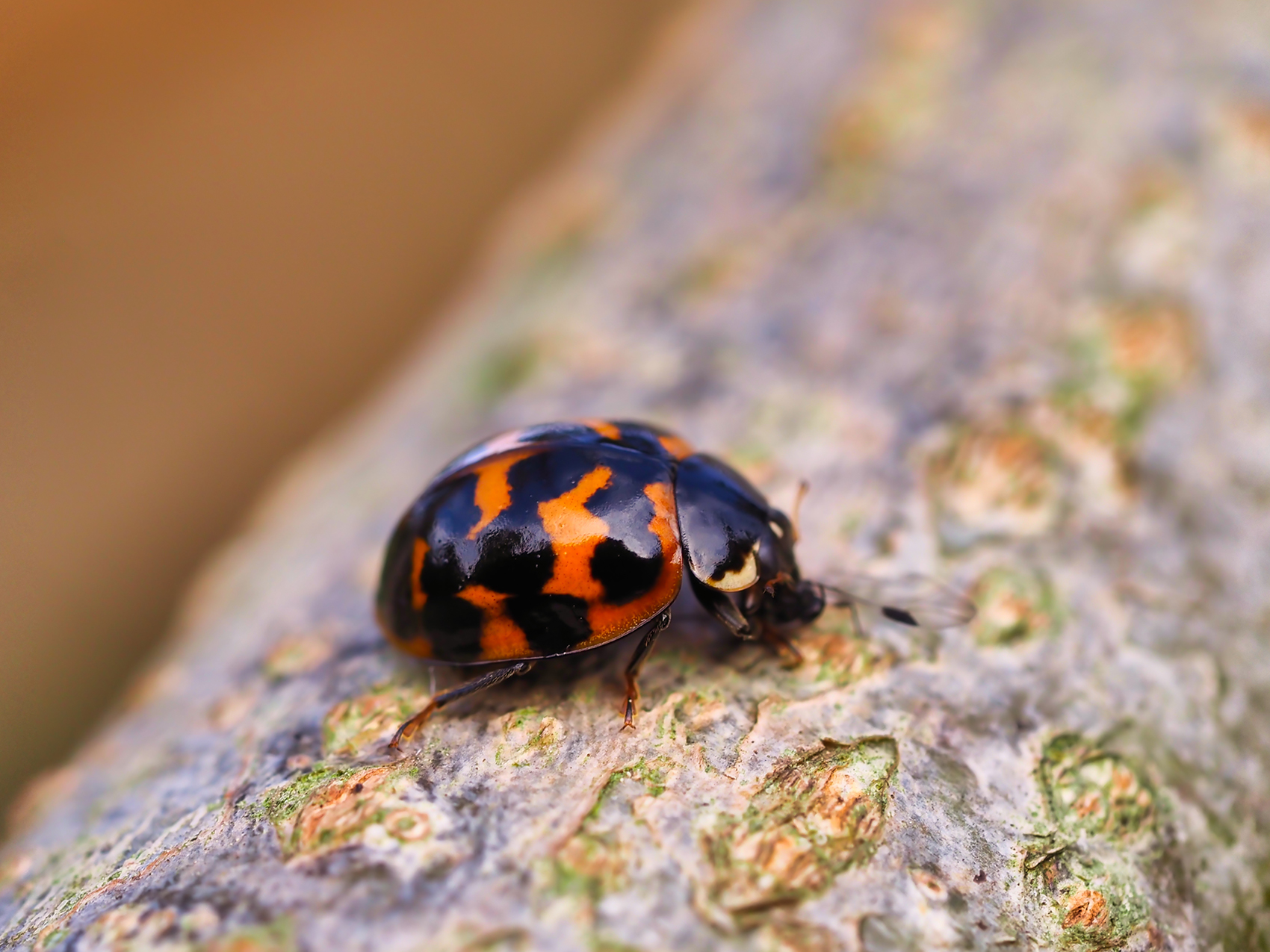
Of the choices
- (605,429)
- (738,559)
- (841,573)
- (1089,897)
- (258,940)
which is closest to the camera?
(258,940)


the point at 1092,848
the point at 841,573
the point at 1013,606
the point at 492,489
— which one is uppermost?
the point at 492,489

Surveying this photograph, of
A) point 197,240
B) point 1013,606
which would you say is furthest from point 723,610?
point 197,240

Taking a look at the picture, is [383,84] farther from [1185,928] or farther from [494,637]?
[1185,928]

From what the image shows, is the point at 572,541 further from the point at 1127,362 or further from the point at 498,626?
→ the point at 1127,362

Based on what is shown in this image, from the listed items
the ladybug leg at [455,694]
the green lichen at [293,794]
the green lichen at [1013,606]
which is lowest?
the green lichen at [1013,606]

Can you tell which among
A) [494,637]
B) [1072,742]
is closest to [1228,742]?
[1072,742]

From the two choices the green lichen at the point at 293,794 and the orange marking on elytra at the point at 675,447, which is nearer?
the green lichen at the point at 293,794

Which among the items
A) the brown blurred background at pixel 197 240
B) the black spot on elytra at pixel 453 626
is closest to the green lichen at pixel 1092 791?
the black spot on elytra at pixel 453 626

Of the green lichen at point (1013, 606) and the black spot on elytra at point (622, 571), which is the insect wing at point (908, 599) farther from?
the black spot on elytra at point (622, 571)
